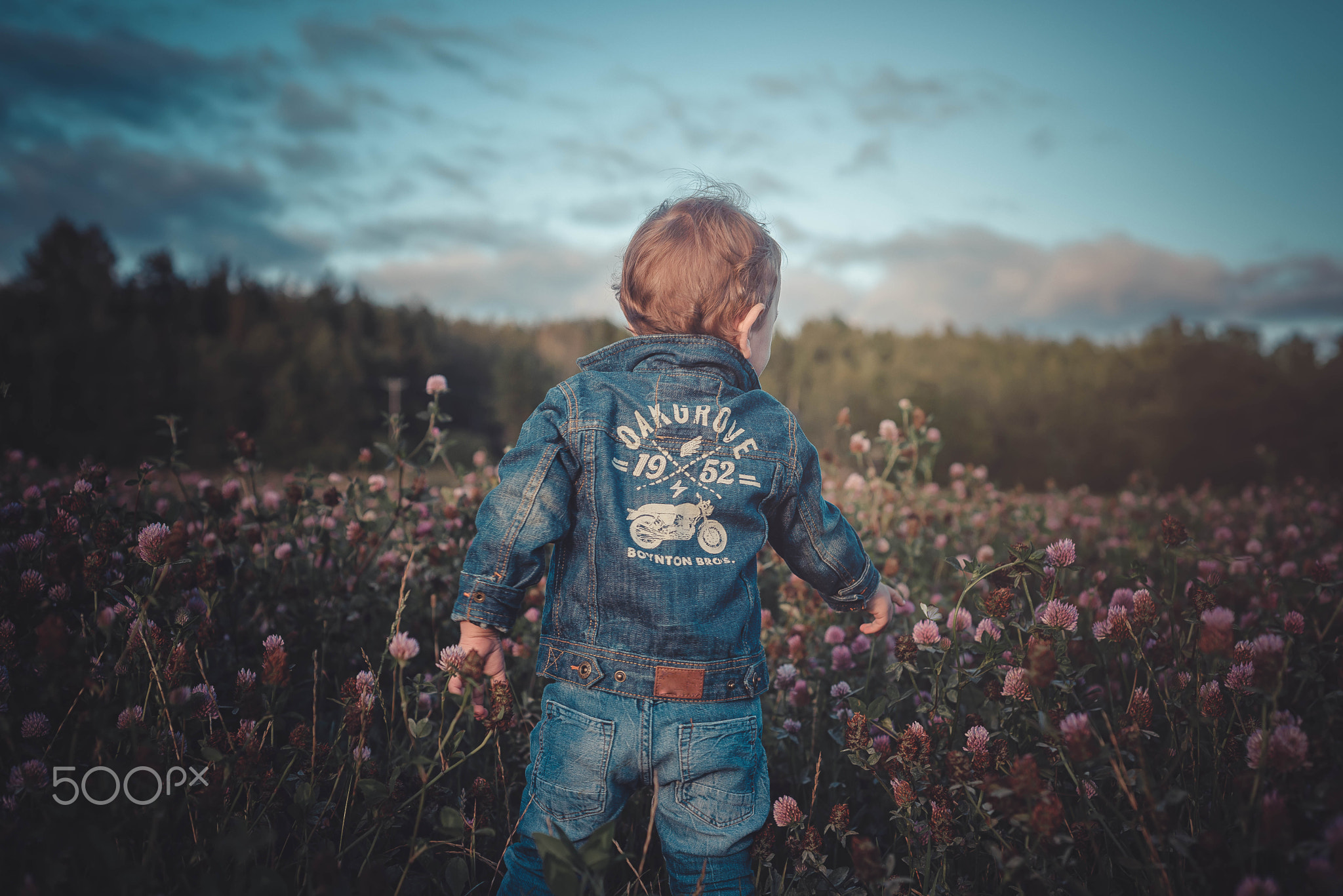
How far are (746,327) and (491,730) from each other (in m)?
1.19

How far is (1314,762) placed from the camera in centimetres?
134

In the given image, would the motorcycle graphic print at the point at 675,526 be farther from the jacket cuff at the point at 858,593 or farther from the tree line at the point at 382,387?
the tree line at the point at 382,387

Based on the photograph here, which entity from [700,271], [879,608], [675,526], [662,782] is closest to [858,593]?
[879,608]

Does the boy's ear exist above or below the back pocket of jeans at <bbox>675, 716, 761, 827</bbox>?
above

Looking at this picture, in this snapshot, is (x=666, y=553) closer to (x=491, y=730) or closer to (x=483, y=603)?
(x=483, y=603)

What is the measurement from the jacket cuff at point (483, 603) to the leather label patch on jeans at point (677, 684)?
0.37m

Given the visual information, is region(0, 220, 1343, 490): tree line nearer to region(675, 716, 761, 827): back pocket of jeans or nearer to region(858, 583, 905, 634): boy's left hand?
region(858, 583, 905, 634): boy's left hand

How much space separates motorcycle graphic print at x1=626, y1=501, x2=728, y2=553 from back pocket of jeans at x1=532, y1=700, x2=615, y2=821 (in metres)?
0.44

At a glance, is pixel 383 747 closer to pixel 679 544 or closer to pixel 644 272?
pixel 679 544

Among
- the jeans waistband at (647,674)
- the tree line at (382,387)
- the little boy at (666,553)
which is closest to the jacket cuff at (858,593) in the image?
the little boy at (666,553)

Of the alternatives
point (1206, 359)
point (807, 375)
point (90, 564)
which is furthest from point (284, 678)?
point (807, 375)

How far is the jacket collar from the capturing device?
179 cm

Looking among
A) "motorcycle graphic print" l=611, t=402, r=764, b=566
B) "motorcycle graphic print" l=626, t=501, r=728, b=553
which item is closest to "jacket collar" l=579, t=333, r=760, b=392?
"motorcycle graphic print" l=611, t=402, r=764, b=566

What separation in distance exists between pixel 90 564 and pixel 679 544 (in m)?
1.36
